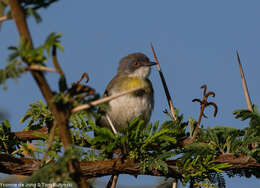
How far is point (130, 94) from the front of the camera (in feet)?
19.2

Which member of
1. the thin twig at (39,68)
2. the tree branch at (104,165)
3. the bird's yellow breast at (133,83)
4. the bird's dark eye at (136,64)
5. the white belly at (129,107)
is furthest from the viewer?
the bird's dark eye at (136,64)

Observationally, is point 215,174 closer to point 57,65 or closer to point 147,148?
point 147,148

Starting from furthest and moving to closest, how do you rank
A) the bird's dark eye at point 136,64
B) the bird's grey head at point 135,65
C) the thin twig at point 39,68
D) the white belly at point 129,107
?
the bird's dark eye at point 136,64 < the bird's grey head at point 135,65 < the white belly at point 129,107 < the thin twig at point 39,68

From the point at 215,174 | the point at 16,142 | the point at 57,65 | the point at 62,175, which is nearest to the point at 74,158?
the point at 62,175

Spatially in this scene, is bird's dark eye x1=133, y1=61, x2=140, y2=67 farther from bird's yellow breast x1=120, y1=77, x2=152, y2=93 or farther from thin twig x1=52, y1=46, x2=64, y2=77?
thin twig x1=52, y1=46, x2=64, y2=77

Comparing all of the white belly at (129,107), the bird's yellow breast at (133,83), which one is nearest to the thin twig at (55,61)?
the white belly at (129,107)

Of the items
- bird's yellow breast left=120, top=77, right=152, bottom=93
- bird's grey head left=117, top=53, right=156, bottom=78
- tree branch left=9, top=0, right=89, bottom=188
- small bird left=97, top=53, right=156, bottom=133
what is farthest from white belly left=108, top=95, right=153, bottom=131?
tree branch left=9, top=0, right=89, bottom=188

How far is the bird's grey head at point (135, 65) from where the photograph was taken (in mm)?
6784

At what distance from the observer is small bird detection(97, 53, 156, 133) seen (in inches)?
234

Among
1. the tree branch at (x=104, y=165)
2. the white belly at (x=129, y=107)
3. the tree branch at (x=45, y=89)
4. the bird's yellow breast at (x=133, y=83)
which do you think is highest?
the bird's yellow breast at (x=133, y=83)

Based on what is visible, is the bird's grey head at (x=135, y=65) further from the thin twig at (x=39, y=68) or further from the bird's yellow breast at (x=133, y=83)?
the thin twig at (x=39, y=68)

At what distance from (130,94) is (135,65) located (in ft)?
4.44

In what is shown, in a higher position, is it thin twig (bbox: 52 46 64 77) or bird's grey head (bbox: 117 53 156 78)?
bird's grey head (bbox: 117 53 156 78)

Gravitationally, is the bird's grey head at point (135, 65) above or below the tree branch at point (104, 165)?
above
